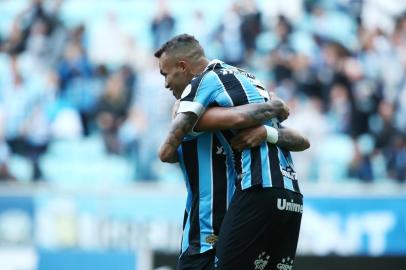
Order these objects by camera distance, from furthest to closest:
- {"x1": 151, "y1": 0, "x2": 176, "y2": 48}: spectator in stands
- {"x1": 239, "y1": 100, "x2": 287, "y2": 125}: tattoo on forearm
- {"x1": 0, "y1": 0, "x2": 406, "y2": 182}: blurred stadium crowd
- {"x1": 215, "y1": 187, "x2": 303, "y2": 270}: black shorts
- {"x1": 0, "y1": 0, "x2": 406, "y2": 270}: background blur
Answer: {"x1": 151, "y1": 0, "x2": 176, "y2": 48}: spectator in stands → {"x1": 0, "y1": 0, "x2": 406, "y2": 182}: blurred stadium crowd → {"x1": 0, "y1": 0, "x2": 406, "y2": 270}: background blur → {"x1": 239, "y1": 100, "x2": 287, "y2": 125}: tattoo on forearm → {"x1": 215, "y1": 187, "x2": 303, "y2": 270}: black shorts

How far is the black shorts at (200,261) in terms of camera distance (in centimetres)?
493

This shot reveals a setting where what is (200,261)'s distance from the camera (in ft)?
16.3

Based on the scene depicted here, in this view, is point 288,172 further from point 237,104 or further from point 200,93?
point 200,93

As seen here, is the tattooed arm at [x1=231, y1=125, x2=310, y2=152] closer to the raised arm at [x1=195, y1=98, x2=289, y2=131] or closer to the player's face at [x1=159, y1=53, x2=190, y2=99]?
the raised arm at [x1=195, y1=98, x2=289, y2=131]

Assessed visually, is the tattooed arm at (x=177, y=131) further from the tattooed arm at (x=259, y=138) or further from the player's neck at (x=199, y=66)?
→ the player's neck at (x=199, y=66)

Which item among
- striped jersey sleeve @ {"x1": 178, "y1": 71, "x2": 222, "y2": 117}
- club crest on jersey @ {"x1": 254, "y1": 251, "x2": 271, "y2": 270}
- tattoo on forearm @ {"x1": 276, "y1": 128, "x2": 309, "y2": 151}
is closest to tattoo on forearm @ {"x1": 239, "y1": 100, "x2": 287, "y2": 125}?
tattoo on forearm @ {"x1": 276, "y1": 128, "x2": 309, "y2": 151}

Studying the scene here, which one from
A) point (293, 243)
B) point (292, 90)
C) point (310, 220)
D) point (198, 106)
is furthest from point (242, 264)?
point (292, 90)

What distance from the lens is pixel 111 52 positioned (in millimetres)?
15461

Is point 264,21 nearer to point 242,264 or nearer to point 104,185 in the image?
point 104,185

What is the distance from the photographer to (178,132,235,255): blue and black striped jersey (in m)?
4.95

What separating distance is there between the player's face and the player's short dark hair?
0.13 feet

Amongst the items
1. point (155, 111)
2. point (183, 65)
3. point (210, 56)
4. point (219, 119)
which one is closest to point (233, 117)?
point (219, 119)

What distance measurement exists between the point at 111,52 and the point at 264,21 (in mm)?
2777

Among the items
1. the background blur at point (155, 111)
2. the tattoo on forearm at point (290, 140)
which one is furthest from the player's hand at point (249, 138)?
the background blur at point (155, 111)
